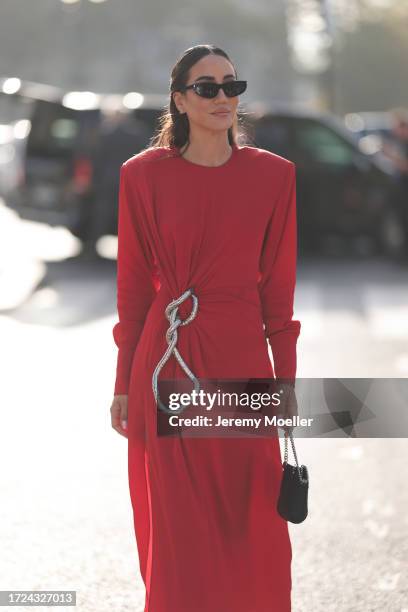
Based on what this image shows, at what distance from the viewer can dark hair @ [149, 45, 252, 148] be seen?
343 cm

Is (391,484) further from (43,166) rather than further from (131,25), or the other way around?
(131,25)

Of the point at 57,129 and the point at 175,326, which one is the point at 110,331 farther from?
the point at 175,326

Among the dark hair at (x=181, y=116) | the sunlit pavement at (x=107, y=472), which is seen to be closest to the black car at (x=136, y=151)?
the sunlit pavement at (x=107, y=472)

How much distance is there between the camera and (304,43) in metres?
91.9

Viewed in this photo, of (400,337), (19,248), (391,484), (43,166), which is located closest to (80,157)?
(43,166)

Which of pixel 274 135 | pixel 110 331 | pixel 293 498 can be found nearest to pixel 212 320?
pixel 293 498

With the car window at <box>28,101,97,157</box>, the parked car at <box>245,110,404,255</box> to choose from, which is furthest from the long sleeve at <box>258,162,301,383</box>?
the parked car at <box>245,110,404,255</box>

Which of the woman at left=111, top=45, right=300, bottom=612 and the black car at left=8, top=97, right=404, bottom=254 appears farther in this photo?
the black car at left=8, top=97, right=404, bottom=254

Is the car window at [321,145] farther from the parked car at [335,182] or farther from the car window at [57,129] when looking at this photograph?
the car window at [57,129]

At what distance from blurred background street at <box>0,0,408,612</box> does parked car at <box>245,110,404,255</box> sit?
0.02 metres

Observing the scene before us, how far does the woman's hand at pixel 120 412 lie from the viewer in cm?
355

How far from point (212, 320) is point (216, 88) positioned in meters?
0.60

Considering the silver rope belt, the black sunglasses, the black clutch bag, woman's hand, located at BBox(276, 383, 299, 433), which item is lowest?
the black clutch bag

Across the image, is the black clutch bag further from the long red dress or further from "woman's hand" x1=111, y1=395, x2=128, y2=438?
"woman's hand" x1=111, y1=395, x2=128, y2=438
